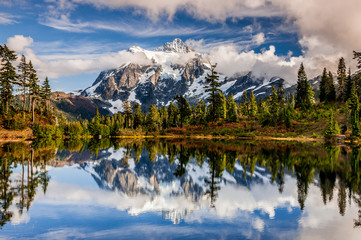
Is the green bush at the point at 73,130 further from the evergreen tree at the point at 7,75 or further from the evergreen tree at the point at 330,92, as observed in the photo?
the evergreen tree at the point at 330,92

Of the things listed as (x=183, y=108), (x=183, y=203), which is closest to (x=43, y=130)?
(x=183, y=108)

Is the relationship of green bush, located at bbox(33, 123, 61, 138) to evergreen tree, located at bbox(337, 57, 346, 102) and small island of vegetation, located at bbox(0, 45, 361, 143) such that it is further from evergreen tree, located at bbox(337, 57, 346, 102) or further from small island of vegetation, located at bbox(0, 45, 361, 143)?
evergreen tree, located at bbox(337, 57, 346, 102)

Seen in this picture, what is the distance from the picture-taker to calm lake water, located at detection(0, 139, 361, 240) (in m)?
9.96

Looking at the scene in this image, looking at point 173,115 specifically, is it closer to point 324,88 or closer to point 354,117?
point 324,88

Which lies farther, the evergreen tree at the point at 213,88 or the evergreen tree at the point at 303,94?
the evergreen tree at the point at 303,94

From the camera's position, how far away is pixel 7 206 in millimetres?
12180

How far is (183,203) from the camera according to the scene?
13375 mm

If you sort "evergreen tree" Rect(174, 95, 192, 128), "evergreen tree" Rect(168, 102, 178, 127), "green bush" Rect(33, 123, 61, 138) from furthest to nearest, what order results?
1. "evergreen tree" Rect(168, 102, 178, 127)
2. "evergreen tree" Rect(174, 95, 192, 128)
3. "green bush" Rect(33, 123, 61, 138)

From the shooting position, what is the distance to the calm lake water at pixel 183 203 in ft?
32.7

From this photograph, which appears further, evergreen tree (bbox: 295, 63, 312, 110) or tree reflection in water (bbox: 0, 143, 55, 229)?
evergreen tree (bbox: 295, 63, 312, 110)

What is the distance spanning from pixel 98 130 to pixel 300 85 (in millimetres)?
70846

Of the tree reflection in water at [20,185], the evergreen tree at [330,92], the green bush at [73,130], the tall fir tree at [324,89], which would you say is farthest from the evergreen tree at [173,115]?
the tree reflection in water at [20,185]

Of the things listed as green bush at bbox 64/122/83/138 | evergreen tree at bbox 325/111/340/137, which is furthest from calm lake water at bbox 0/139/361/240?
green bush at bbox 64/122/83/138

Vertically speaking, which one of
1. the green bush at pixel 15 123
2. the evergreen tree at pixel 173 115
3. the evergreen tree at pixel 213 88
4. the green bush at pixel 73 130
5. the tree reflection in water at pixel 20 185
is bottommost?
the tree reflection in water at pixel 20 185
